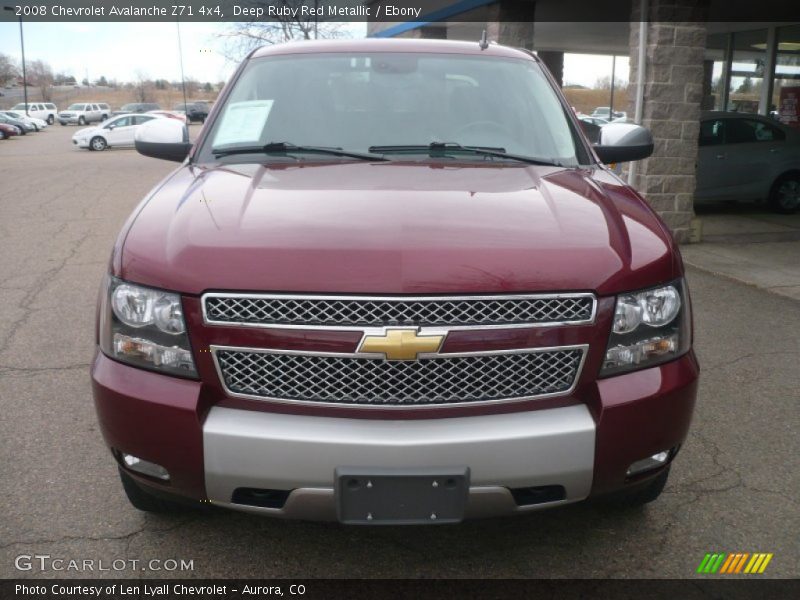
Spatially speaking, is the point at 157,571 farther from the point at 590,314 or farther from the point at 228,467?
the point at 590,314

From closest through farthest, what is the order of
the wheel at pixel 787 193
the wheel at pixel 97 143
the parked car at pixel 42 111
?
the wheel at pixel 787 193, the wheel at pixel 97 143, the parked car at pixel 42 111

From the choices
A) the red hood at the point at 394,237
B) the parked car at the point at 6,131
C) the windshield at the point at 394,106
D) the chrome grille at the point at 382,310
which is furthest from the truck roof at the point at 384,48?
the parked car at the point at 6,131

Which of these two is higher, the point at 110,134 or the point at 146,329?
the point at 146,329

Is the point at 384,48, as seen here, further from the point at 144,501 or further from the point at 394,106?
the point at 144,501

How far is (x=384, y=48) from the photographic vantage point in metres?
3.83

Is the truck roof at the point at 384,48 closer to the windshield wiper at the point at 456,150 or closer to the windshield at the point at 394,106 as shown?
the windshield at the point at 394,106

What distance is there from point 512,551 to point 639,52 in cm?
724

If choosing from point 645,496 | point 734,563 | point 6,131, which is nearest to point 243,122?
point 645,496

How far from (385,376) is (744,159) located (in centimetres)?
1097

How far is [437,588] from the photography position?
2602mm

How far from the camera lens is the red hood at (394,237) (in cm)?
221

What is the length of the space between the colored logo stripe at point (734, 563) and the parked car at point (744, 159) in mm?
9694

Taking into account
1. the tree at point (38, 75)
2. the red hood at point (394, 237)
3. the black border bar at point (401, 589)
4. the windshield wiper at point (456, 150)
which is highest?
the tree at point (38, 75)

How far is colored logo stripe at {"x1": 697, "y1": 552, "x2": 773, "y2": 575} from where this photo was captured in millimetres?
2719
